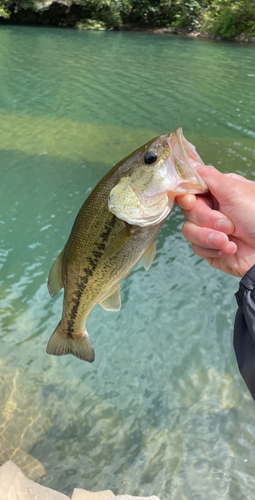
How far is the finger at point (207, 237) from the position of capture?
1974mm

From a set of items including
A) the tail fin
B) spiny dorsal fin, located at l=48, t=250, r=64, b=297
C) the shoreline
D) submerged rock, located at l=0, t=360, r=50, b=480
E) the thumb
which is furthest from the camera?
the shoreline

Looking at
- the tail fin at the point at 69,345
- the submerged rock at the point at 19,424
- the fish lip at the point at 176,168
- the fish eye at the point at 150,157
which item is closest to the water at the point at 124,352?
the submerged rock at the point at 19,424

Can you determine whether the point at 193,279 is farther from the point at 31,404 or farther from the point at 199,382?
the point at 31,404

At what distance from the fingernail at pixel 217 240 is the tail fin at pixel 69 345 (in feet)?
3.19

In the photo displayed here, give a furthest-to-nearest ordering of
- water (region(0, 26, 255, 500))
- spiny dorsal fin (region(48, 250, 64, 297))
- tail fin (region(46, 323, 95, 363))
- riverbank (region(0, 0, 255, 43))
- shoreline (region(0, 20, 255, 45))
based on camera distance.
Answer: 1. shoreline (region(0, 20, 255, 45))
2. riverbank (region(0, 0, 255, 43))
3. water (region(0, 26, 255, 500))
4. tail fin (region(46, 323, 95, 363))
5. spiny dorsal fin (region(48, 250, 64, 297))

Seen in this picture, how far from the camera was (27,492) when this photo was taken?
9.41 feet

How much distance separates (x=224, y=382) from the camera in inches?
169

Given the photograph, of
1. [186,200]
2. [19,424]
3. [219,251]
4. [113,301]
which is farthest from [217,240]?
[19,424]

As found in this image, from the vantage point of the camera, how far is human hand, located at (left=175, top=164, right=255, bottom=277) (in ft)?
6.40

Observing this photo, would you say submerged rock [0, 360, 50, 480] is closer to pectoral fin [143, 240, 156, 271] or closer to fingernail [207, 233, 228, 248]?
pectoral fin [143, 240, 156, 271]

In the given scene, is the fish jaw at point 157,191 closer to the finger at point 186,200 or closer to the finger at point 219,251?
the finger at point 186,200

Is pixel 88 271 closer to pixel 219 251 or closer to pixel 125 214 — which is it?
pixel 125 214

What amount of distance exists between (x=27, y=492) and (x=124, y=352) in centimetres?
208

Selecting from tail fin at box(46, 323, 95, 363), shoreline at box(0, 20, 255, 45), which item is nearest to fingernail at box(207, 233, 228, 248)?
tail fin at box(46, 323, 95, 363)
